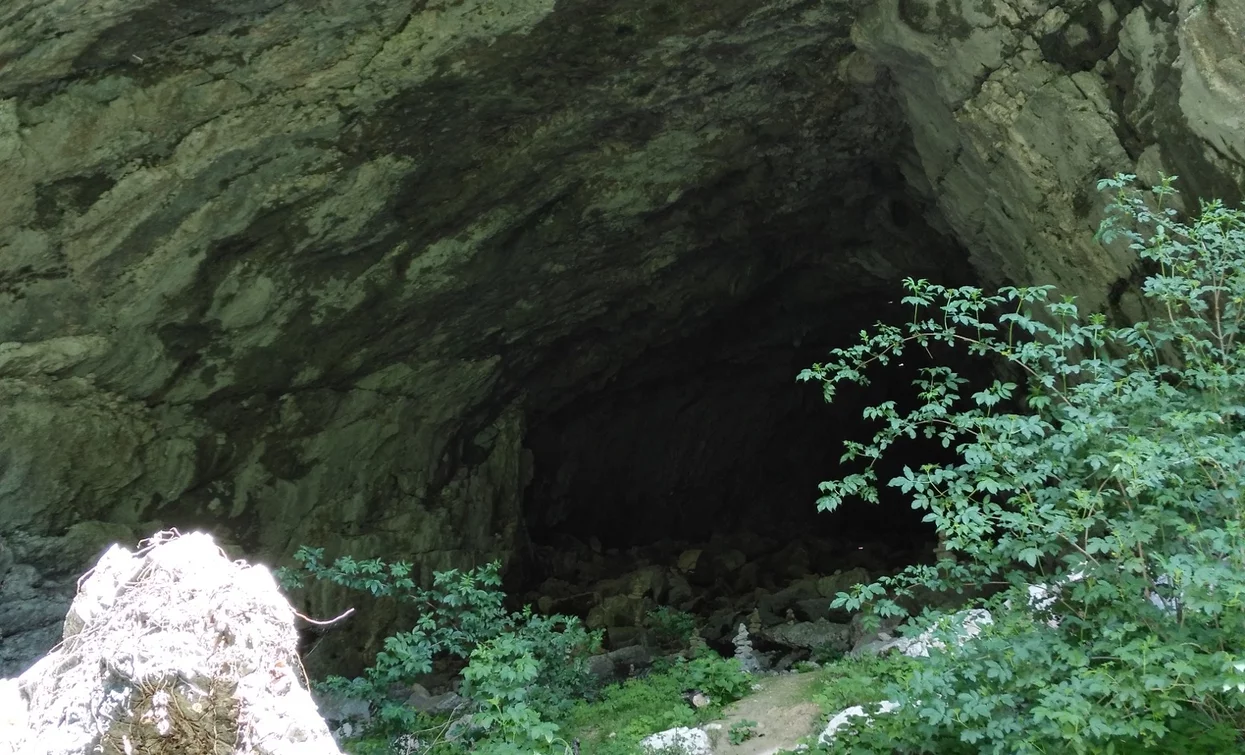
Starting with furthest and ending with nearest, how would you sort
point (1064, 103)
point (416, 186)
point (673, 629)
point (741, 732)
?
1. point (673, 629)
2. point (416, 186)
3. point (1064, 103)
4. point (741, 732)

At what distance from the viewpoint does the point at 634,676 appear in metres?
5.84

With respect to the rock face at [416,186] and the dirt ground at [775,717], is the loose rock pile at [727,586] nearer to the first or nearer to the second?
the dirt ground at [775,717]

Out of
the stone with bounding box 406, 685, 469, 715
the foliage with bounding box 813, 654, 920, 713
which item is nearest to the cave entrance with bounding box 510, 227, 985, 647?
the stone with bounding box 406, 685, 469, 715

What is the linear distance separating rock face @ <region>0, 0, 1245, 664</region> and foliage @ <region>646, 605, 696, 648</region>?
5.86 feet

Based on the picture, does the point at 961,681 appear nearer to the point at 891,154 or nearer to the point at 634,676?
the point at 634,676

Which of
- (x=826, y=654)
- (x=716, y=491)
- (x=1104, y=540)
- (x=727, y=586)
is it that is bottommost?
(x=716, y=491)

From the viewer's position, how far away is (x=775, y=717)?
4.57 metres

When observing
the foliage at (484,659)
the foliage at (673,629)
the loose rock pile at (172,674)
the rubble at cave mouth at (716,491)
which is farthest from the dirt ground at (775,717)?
the loose rock pile at (172,674)

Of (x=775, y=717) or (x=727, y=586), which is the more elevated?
(x=775, y=717)

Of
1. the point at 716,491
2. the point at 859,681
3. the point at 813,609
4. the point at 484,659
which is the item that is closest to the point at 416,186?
the point at 484,659

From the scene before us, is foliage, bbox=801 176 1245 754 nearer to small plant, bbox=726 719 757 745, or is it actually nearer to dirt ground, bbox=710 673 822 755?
dirt ground, bbox=710 673 822 755

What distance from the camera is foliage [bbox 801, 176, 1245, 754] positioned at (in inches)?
113

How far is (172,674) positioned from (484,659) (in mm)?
1755

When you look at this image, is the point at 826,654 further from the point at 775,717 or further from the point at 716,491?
the point at 716,491
